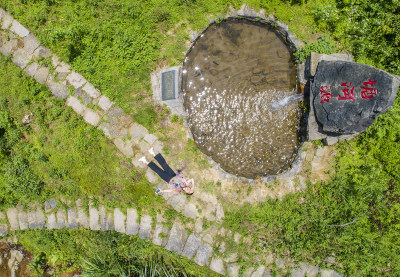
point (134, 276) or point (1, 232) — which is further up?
point (1, 232)

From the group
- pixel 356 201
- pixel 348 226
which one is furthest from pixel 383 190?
pixel 348 226

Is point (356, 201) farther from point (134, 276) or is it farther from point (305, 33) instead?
point (134, 276)

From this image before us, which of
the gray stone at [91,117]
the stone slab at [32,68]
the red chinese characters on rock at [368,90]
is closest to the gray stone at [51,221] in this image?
the gray stone at [91,117]

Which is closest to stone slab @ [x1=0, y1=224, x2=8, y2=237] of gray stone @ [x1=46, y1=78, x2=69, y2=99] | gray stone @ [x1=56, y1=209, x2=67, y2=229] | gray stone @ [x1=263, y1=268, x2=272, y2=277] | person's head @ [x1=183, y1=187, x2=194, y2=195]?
gray stone @ [x1=56, y1=209, x2=67, y2=229]

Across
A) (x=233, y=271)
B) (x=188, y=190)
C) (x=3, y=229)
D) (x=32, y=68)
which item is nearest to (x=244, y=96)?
(x=188, y=190)

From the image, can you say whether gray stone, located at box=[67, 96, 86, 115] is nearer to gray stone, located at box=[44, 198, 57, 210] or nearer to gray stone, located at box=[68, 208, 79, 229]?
gray stone, located at box=[44, 198, 57, 210]

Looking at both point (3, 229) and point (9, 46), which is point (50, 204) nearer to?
point (3, 229)

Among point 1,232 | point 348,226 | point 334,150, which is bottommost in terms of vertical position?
point 1,232
